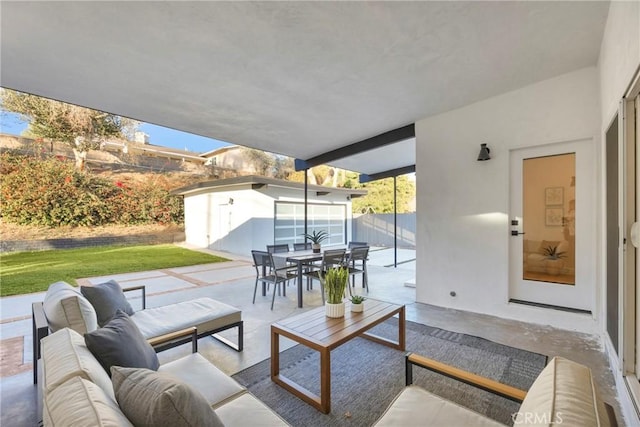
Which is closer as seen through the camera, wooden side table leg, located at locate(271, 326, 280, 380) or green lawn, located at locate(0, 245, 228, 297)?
wooden side table leg, located at locate(271, 326, 280, 380)

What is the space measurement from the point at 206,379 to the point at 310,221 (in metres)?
9.92

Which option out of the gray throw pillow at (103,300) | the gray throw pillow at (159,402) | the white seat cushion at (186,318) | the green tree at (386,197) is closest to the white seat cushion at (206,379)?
the gray throw pillow at (159,402)

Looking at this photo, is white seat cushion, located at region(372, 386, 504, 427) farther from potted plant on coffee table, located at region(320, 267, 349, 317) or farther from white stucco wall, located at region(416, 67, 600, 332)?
white stucco wall, located at region(416, 67, 600, 332)

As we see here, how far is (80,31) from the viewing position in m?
2.51

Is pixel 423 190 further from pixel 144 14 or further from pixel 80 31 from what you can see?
pixel 80 31

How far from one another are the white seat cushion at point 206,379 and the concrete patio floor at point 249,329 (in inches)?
32.7

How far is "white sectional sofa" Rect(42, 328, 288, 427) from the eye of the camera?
84 cm

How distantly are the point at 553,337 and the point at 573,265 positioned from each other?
0.96 metres

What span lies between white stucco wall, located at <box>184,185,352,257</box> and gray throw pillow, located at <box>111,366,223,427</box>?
9.15 meters

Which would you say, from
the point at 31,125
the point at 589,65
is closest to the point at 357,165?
the point at 589,65

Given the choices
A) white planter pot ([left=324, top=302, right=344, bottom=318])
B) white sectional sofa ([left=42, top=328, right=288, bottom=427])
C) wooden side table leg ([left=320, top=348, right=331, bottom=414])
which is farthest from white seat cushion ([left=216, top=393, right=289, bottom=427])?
white planter pot ([left=324, top=302, right=344, bottom=318])

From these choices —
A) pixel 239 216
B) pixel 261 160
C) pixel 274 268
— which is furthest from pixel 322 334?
pixel 261 160

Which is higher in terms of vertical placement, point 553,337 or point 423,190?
point 423,190

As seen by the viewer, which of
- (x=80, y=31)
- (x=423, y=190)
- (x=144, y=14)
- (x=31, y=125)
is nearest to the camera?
(x=144, y=14)
